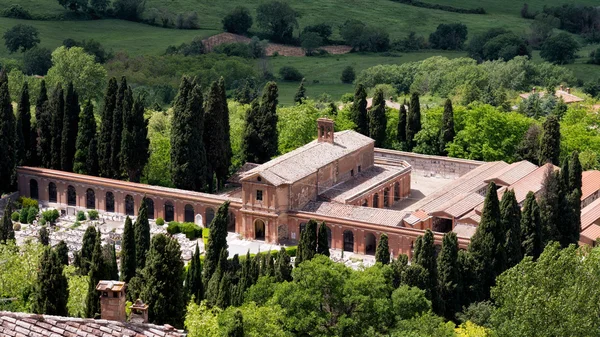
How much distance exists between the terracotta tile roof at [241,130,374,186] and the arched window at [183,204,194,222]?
15.4 feet

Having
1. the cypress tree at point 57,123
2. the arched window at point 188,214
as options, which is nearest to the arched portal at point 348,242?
the arched window at point 188,214

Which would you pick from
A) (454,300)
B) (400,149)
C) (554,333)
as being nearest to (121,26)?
(400,149)

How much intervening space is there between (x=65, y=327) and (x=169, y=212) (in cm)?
4975

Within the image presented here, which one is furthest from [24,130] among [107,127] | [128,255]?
[128,255]

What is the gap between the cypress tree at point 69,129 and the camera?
9975 centimetres

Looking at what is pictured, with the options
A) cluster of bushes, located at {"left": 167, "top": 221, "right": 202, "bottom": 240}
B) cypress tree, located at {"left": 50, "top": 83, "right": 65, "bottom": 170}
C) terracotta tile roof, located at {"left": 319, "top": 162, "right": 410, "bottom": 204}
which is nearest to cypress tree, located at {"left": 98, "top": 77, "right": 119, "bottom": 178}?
cypress tree, located at {"left": 50, "top": 83, "right": 65, "bottom": 170}

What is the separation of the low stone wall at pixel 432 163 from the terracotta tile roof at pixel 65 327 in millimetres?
61283

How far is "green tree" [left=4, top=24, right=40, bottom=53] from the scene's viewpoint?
16325 cm

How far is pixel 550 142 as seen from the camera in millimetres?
103938

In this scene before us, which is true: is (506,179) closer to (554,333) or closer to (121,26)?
(554,333)

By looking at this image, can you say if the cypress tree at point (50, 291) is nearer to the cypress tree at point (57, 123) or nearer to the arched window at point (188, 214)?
the arched window at point (188, 214)

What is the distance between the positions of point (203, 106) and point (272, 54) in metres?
75.8

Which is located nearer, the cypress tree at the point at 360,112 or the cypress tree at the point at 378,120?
the cypress tree at the point at 378,120

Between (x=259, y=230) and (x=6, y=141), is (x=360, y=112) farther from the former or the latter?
(x=6, y=141)
